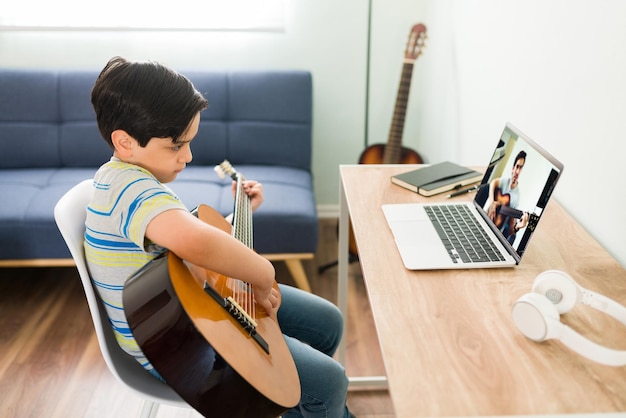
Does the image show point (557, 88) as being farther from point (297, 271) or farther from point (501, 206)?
point (297, 271)

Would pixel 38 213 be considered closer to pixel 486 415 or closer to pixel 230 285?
pixel 230 285

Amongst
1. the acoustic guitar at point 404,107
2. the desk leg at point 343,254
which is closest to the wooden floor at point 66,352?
the desk leg at point 343,254

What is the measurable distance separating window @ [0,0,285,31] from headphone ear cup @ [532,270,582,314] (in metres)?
2.03

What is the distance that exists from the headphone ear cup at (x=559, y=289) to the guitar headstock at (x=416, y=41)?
165 cm

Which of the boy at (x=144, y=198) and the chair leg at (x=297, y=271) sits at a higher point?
the boy at (x=144, y=198)

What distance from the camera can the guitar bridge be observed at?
1.05 m

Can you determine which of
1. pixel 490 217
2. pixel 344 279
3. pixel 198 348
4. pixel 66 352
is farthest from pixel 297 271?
pixel 198 348

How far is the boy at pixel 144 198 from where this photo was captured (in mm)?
1020

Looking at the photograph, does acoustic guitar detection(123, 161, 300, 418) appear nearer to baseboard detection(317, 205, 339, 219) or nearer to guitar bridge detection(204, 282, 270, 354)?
guitar bridge detection(204, 282, 270, 354)

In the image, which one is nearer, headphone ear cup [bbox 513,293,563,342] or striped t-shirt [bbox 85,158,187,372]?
headphone ear cup [bbox 513,293,563,342]

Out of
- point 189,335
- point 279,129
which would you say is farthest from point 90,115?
point 189,335

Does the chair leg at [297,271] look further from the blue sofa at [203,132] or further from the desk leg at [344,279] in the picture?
the desk leg at [344,279]

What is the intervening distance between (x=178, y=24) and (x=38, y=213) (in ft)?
3.53

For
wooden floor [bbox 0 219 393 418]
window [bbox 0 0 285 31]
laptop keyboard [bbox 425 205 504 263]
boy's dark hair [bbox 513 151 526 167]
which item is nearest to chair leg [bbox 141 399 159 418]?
wooden floor [bbox 0 219 393 418]
